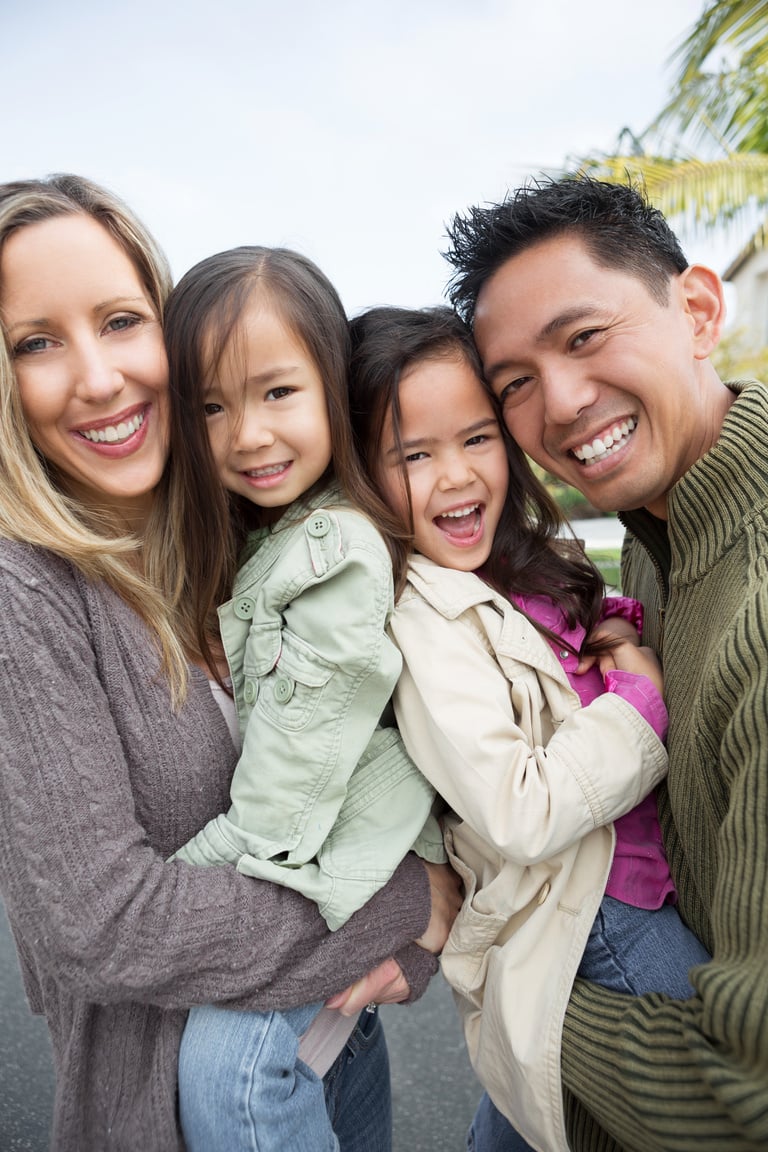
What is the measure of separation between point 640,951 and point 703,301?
1.44 meters

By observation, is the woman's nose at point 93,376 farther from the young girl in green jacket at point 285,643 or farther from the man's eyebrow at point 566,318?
the man's eyebrow at point 566,318

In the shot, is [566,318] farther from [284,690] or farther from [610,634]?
[284,690]

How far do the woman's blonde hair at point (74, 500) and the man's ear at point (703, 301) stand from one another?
1.23m

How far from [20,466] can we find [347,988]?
118cm

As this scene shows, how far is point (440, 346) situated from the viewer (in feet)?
6.71

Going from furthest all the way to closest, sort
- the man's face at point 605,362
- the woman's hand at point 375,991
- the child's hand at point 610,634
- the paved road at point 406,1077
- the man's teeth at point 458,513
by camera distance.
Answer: the paved road at point 406,1077 < the man's teeth at point 458,513 < the child's hand at point 610,634 < the man's face at point 605,362 < the woman's hand at point 375,991

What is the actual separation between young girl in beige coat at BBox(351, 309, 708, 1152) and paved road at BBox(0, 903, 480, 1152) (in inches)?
20.7

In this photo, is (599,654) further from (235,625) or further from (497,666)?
(235,625)

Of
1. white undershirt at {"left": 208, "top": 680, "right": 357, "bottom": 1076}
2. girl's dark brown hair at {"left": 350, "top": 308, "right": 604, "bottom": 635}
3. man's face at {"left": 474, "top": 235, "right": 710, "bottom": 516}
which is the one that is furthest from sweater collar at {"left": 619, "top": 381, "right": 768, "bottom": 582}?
white undershirt at {"left": 208, "top": 680, "right": 357, "bottom": 1076}

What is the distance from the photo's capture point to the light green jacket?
4.95 ft

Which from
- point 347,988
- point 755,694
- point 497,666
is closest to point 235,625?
point 497,666

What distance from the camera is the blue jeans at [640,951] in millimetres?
1495

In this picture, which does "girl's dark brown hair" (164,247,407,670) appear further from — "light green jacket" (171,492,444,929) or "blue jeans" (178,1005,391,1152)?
"blue jeans" (178,1005,391,1152)

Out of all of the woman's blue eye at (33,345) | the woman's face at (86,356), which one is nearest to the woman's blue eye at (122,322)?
the woman's face at (86,356)
